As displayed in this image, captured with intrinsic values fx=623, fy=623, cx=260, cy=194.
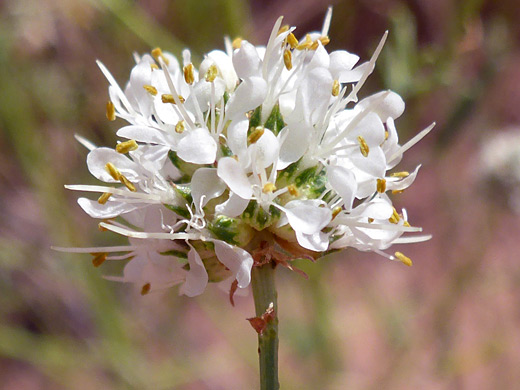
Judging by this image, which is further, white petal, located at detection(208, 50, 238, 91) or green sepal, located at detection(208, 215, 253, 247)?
white petal, located at detection(208, 50, 238, 91)

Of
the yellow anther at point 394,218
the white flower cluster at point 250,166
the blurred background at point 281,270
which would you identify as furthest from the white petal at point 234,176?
the blurred background at point 281,270

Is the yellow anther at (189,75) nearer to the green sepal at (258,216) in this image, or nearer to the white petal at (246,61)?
the white petal at (246,61)

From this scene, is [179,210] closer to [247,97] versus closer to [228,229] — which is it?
[228,229]

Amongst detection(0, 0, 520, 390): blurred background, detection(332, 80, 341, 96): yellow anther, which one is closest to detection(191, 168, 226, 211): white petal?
detection(332, 80, 341, 96): yellow anther

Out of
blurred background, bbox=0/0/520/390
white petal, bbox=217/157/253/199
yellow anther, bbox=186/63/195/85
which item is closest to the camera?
white petal, bbox=217/157/253/199

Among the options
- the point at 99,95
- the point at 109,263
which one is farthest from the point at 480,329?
the point at 99,95

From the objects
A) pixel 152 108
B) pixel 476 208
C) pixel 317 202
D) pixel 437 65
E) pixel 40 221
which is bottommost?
pixel 317 202

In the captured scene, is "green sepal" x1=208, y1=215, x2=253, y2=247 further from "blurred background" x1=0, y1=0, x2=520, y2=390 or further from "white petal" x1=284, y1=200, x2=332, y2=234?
"blurred background" x1=0, y1=0, x2=520, y2=390

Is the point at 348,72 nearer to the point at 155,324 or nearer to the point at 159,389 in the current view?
the point at 159,389
